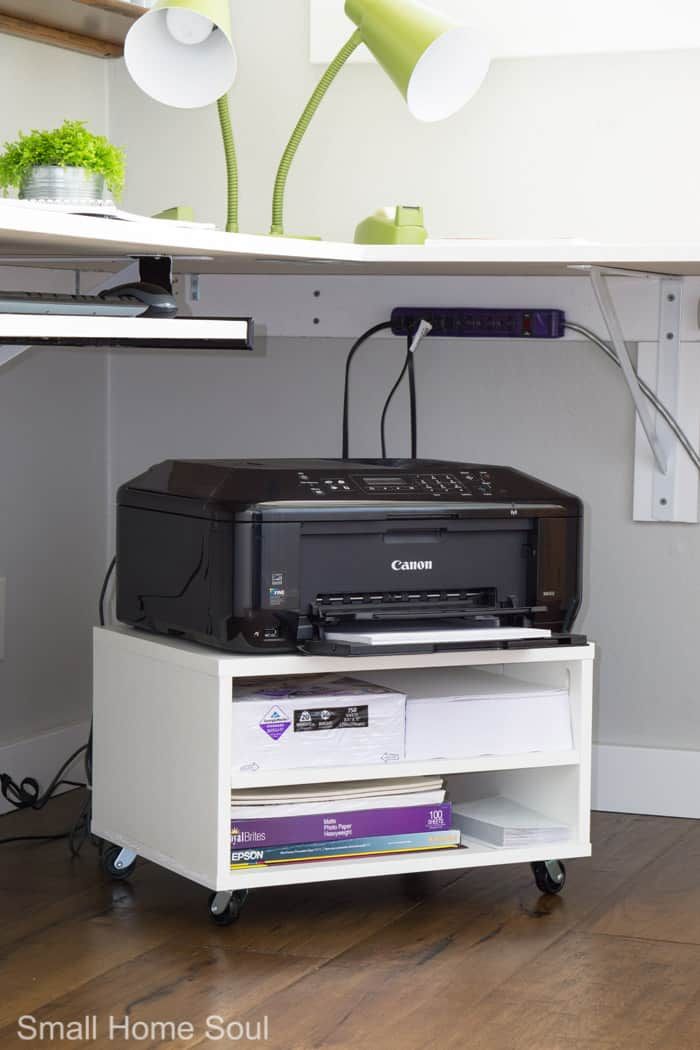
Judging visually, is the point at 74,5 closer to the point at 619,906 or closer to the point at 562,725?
the point at 562,725

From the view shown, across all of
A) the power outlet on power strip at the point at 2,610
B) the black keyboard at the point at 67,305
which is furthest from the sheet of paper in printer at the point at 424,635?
the power outlet on power strip at the point at 2,610

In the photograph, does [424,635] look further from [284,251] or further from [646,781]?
[646,781]

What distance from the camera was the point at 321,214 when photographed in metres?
2.59

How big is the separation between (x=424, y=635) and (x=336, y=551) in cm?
16

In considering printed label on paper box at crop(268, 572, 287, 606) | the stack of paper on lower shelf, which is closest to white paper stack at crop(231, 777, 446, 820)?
the stack of paper on lower shelf

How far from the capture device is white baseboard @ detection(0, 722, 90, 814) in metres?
2.49

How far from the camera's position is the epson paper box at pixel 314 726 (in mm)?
1859

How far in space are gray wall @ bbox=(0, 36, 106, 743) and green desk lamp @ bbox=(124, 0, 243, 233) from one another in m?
0.40

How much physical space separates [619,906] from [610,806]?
52 centimetres

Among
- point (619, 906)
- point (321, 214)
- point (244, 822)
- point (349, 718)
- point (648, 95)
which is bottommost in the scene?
point (619, 906)

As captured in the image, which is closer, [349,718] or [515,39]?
[349,718]

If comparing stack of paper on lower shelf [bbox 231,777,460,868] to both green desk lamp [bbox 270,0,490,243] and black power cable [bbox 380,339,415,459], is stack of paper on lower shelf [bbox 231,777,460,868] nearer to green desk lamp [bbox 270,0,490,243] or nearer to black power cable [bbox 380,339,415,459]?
black power cable [bbox 380,339,415,459]

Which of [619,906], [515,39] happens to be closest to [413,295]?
[515,39]

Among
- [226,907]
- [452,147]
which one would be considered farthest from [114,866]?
[452,147]
